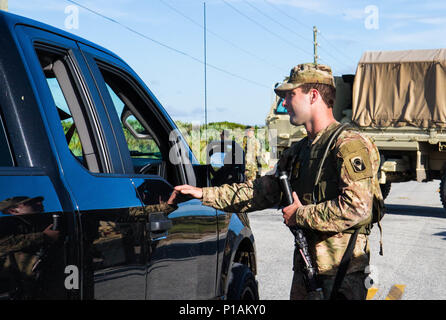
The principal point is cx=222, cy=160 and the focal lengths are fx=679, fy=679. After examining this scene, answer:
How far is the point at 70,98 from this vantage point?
2691mm

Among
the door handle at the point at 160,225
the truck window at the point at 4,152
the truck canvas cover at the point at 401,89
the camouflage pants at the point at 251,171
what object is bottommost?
the camouflage pants at the point at 251,171

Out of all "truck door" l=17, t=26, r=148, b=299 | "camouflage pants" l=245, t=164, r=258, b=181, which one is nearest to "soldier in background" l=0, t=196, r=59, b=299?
"truck door" l=17, t=26, r=148, b=299

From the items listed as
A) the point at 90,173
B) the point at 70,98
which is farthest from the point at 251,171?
the point at 90,173

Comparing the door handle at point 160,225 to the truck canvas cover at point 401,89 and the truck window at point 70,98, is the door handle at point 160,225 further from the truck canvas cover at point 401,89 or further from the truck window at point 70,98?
the truck canvas cover at point 401,89

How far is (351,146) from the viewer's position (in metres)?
3.13

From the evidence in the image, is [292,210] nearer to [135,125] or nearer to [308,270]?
[308,270]

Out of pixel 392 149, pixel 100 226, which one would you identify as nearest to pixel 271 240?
pixel 392 149

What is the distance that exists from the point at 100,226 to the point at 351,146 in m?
1.33

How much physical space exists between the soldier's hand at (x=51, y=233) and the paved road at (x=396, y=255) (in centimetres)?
188

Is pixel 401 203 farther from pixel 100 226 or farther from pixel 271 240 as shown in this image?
pixel 100 226

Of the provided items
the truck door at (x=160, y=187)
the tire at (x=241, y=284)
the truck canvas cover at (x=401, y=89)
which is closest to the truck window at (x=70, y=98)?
the truck door at (x=160, y=187)

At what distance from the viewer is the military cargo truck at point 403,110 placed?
46.6 feet

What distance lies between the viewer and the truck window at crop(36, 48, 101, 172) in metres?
2.66

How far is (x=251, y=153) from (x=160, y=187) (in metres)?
15.2
